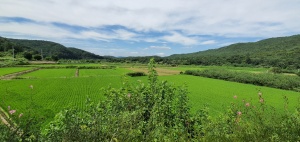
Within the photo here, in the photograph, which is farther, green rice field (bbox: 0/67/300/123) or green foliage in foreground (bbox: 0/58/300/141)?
green rice field (bbox: 0/67/300/123)

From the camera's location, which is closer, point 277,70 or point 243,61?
point 277,70

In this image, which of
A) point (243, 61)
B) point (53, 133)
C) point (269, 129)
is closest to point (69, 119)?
point (53, 133)

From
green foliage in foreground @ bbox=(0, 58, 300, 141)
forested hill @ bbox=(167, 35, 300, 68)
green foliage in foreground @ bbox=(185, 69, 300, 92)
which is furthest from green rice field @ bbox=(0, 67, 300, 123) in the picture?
forested hill @ bbox=(167, 35, 300, 68)

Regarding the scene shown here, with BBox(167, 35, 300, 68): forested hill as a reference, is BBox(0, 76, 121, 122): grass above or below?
below

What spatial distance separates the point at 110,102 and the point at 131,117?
1.52 meters

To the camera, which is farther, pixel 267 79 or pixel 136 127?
pixel 267 79

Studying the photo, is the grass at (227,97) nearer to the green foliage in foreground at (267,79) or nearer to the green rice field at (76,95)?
the green rice field at (76,95)

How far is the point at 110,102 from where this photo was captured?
18.2ft

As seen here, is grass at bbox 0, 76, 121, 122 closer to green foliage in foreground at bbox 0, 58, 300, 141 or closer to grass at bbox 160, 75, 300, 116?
green foliage in foreground at bbox 0, 58, 300, 141

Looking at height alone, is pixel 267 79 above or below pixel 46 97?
above

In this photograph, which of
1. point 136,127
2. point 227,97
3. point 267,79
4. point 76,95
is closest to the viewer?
point 136,127

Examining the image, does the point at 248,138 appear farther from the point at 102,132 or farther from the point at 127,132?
the point at 102,132

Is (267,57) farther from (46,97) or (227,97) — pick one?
(46,97)

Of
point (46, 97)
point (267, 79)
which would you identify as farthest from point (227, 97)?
point (46, 97)
